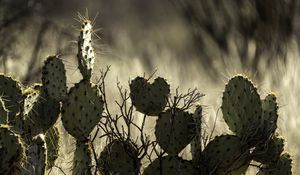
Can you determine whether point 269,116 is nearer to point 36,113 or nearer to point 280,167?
point 280,167

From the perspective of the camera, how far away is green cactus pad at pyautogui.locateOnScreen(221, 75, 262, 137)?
Answer: 13.8ft

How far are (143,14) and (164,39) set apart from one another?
40.7 inches

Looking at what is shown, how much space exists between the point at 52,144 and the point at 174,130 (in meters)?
0.62

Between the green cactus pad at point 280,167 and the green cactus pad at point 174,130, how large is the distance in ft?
1.34

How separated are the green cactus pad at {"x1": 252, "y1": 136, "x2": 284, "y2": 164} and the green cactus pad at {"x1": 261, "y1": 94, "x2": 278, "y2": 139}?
6cm

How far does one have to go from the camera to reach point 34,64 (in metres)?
8.02

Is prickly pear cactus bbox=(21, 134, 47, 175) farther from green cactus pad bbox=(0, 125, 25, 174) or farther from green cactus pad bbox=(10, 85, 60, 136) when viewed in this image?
green cactus pad bbox=(10, 85, 60, 136)

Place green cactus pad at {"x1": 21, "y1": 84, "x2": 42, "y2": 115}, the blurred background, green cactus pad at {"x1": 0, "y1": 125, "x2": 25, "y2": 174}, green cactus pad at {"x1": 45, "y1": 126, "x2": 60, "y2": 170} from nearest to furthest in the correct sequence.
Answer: green cactus pad at {"x1": 0, "y1": 125, "x2": 25, "y2": 174}, green cactus pad at {"x1": 21, "y1": 84, "x2": 42, "y2": 115}, green cactus pad at {"x1": 45, "y1": 126, "x2": 60, "y2": 170}, the blurred background

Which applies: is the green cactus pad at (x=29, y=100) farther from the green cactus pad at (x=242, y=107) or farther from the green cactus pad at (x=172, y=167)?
the green cactus pad at (x=242, y=107)

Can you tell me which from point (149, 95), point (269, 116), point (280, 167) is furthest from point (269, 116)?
point (149, 95)

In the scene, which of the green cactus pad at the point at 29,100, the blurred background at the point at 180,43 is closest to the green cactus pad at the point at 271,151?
the green cactus pad at the point at 29,100

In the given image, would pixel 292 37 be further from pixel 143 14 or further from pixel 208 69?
pixel 143 14

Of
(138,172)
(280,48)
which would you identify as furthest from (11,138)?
(280,48)

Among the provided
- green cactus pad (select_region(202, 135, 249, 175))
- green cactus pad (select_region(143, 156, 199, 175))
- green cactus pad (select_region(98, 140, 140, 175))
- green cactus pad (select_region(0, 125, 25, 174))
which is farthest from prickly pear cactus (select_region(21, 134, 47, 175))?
green cactus pad (select_region(202, 135, 249, 175))
